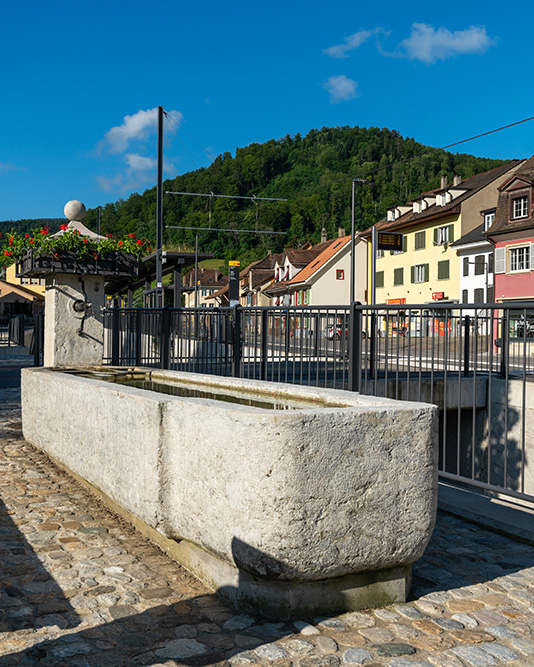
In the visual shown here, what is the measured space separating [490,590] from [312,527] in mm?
1266

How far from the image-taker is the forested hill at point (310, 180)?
237 ft

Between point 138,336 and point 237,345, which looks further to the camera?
point 138,336

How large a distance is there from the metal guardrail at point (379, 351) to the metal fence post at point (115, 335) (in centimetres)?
2

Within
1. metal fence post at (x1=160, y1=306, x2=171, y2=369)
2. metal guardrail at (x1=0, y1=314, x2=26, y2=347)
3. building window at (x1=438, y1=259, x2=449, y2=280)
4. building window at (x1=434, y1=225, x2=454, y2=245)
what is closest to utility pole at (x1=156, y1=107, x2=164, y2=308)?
metal fence post at (x1=160, y1=306, x2=171, y2=369)

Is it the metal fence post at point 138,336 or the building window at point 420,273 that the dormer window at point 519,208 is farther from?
the metal fence post at point 138,336

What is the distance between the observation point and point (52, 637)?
315cm

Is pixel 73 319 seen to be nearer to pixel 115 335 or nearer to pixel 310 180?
pixel 115 335

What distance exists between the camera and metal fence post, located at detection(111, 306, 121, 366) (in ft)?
35.3

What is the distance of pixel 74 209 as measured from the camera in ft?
31.8

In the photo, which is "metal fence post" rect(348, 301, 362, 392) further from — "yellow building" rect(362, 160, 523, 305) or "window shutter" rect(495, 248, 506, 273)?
"yellow building" rect(362, 160, 523, 305)

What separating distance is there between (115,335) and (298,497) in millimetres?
7997

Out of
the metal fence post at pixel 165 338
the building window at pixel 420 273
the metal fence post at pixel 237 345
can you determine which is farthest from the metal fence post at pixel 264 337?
the building window at pixel 420 273

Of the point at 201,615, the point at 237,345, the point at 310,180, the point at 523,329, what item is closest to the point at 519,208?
the point at 237,345

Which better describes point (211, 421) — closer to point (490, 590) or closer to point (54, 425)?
point (490, 590)
